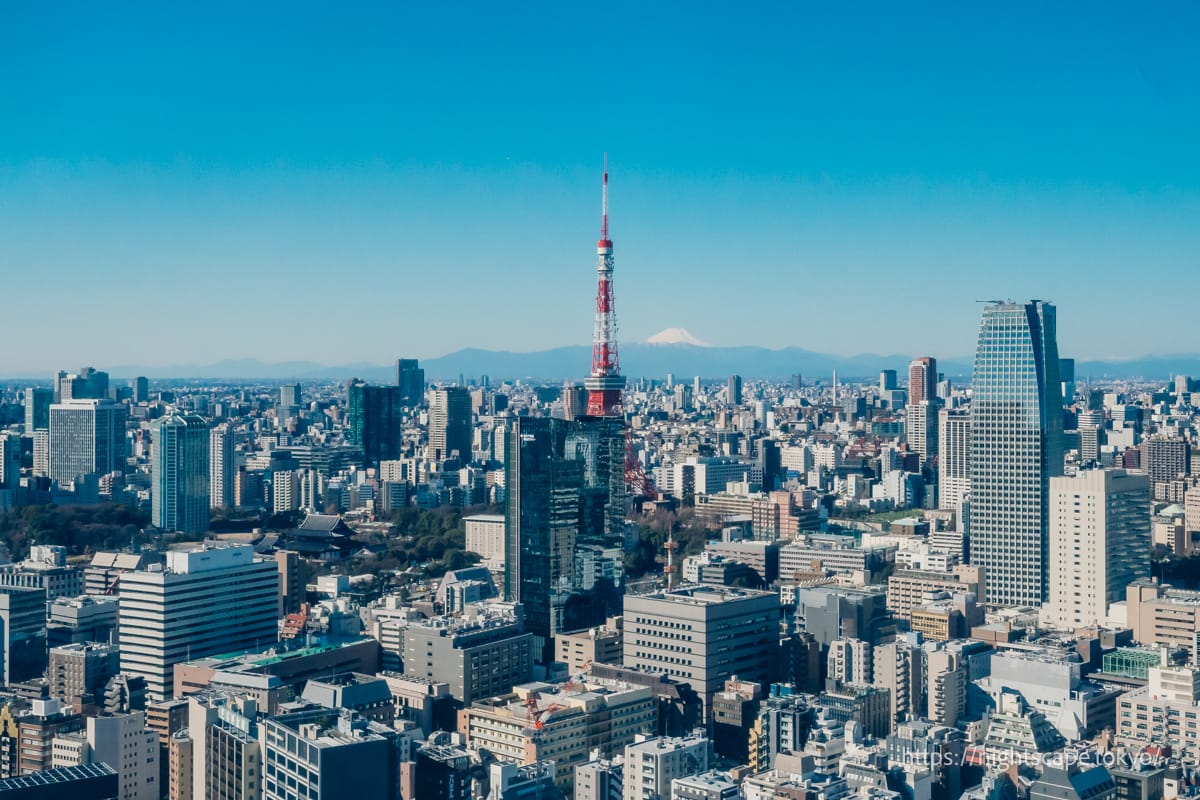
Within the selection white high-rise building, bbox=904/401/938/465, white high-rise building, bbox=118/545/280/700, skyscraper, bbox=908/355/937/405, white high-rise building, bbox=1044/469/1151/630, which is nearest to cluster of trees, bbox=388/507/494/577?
white high-rise building, bbox=118/545/280/700

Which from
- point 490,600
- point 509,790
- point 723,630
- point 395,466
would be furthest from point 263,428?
point 509,790

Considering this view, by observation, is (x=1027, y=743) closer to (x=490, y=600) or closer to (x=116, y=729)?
(x=116, y=729)

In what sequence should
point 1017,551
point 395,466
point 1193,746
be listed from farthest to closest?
point 395,466
point 1017,551
point 1193,746

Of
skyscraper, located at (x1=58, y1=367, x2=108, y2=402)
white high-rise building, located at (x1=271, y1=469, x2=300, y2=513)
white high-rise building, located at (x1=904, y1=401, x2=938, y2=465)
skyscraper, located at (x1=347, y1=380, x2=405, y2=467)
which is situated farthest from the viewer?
skyscraper, located at (x1=58, y1=367, x2=108, y2=402)

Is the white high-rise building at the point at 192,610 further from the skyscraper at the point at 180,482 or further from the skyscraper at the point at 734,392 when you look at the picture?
the skyscraper at the point at 734,392

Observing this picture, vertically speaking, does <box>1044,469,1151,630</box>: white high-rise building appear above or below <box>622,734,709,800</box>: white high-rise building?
above

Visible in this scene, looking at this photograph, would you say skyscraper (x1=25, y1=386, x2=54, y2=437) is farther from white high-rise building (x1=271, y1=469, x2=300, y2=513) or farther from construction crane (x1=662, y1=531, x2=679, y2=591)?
construction crane (x1=662, y1=531, x2=679, y2=591)
